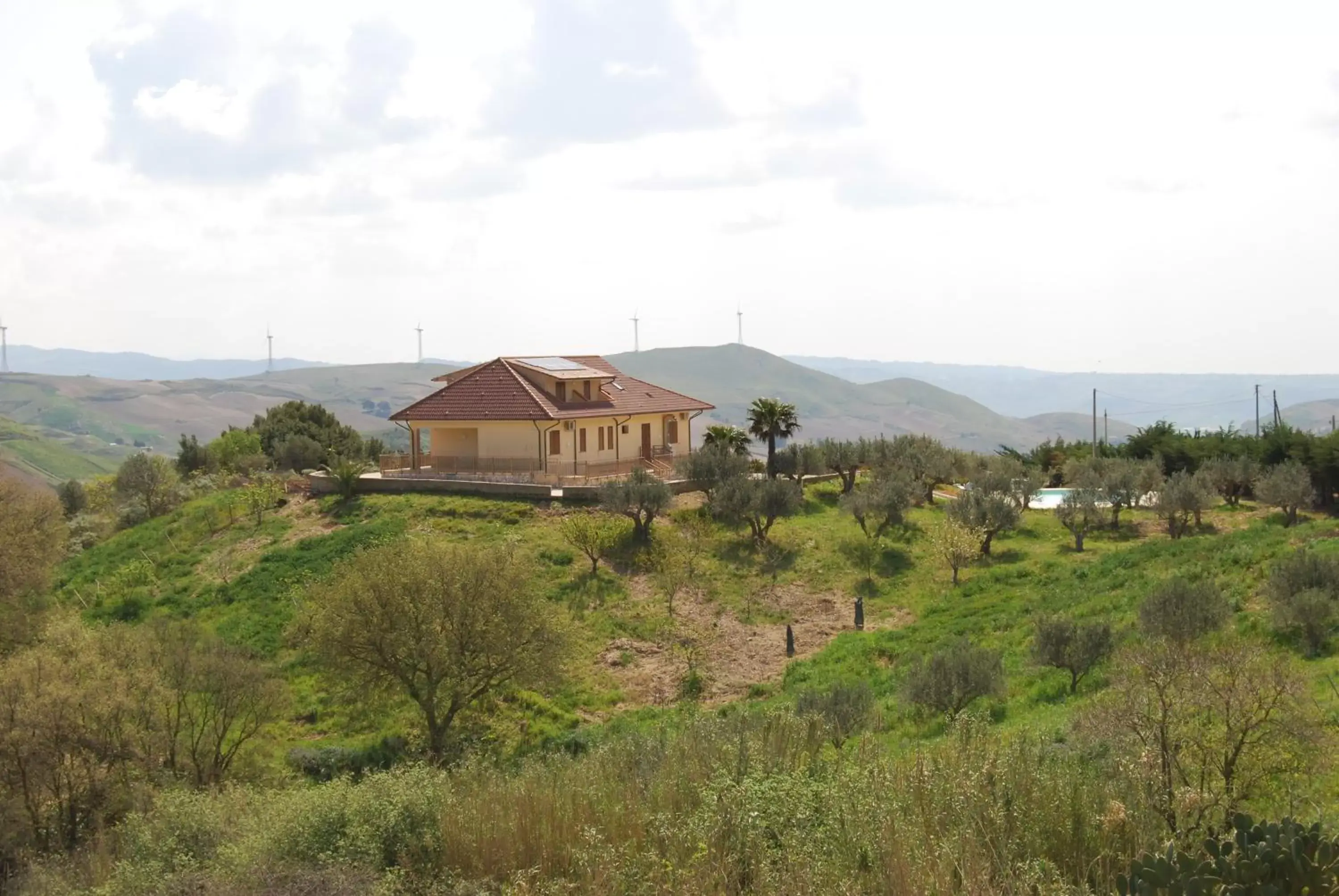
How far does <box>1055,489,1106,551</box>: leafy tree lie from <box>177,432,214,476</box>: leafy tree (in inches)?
1335

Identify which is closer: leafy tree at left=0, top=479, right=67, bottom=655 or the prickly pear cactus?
the prickly pear cactus

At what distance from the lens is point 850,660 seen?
2461cm

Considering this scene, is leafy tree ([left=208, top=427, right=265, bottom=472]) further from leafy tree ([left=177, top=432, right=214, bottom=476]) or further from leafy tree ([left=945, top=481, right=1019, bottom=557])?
leafy tree ([left=945, top=481, right=1019, bottom=557])

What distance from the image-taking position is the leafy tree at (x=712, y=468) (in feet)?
118

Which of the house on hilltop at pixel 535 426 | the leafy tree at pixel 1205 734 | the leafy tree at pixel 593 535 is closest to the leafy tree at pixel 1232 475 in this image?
the house on hilltop at pixel 535 426

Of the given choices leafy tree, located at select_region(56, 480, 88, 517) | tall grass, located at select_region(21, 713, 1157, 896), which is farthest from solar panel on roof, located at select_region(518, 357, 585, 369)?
tall grass, located at select_region(21, 713, 1157, 896)

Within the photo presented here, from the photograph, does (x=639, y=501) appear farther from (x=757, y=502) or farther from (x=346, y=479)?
(x=346, y=479)

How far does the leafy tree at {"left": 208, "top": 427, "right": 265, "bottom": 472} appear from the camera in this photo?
150ft

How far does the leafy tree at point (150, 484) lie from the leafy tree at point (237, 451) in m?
2.53

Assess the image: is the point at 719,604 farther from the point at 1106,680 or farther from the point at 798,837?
the point at 798,837

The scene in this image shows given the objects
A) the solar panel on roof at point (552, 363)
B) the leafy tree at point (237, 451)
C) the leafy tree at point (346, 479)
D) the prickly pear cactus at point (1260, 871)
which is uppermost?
the solar panel on roof at point (552, 363)

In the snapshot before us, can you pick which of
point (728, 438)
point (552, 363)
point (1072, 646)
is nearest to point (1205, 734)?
point (1072, 646)

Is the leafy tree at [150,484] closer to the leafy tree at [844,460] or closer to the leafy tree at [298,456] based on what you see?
the leafy tree at [298,456]

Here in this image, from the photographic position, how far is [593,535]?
30891 millimetres
